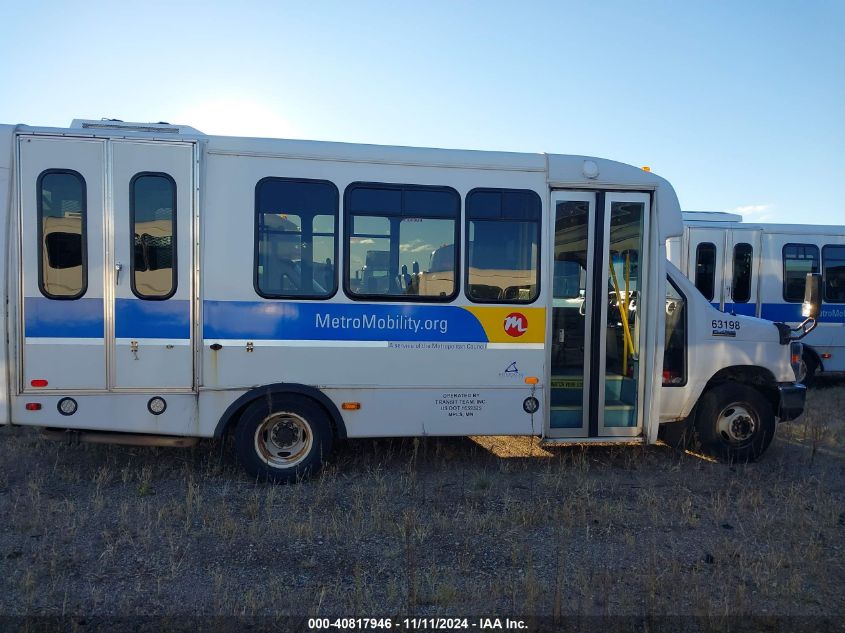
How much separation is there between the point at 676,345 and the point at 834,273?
7153 mm

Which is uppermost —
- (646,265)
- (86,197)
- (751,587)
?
(86,197)

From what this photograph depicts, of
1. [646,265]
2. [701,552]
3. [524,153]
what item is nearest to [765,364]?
[646,265]

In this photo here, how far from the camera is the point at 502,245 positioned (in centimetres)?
590

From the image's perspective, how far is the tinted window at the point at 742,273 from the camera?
11.4m

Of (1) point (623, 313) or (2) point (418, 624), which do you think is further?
(1) point (623, 313)

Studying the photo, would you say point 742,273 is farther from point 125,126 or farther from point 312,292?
point 125,126

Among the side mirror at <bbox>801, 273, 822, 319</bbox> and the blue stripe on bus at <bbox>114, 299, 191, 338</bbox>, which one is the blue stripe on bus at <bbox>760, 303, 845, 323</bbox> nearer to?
the side mirror at <bbox>801, 273, 822, 319</bbox>

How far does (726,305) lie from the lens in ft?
37.7

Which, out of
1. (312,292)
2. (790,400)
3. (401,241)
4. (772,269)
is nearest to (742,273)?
(772,269)

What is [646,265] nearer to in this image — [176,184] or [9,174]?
[176,184]

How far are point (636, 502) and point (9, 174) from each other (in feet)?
19.2

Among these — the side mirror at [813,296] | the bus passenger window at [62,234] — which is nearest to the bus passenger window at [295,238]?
the bus passenger window at [62,234]

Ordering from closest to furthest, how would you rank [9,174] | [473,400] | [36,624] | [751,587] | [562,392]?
[36,624] → [751,587] → [9,174] → [473,400] → [562,392]

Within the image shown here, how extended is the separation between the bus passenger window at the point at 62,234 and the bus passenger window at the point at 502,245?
3.28 meters
